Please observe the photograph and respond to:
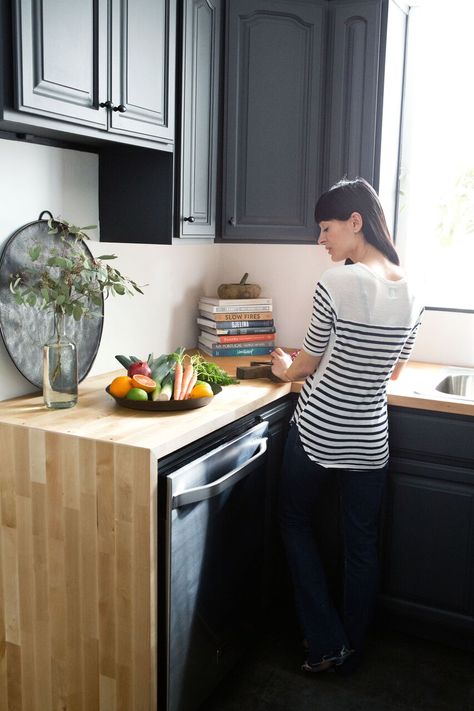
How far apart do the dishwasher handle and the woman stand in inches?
5.5

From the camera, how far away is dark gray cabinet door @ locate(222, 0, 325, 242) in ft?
9.20

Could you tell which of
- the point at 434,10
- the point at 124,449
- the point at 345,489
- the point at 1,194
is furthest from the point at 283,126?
the point at 124,449

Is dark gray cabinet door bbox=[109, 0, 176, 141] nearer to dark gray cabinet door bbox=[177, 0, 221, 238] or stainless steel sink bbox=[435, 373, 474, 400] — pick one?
dark gray cabinet door bbox=[177, 0, 221, 238]

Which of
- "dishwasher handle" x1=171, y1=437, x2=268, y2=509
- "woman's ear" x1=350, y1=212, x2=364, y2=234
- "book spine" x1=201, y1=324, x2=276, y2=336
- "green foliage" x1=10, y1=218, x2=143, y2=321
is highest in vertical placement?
"woman's ear" x1=350, y1=212, x2=364, y2=234

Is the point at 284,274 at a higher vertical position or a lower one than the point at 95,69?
lower

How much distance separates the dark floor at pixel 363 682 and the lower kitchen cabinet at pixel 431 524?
0.38 feet

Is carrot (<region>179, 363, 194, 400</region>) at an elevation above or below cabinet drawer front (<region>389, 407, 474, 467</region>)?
above

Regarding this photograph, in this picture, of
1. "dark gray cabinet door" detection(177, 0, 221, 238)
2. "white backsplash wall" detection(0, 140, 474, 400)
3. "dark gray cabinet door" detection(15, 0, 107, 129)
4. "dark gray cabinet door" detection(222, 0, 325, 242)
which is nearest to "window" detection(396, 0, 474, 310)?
"white backsplash wall" detection(0, 140, 474, 400)

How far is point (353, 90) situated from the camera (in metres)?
2.87

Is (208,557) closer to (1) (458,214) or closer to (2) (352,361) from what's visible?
(2) (352,361)

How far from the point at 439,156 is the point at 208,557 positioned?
6.29 feet

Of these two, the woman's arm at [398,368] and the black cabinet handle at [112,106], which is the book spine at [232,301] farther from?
the black cabinet handle at [112,106]

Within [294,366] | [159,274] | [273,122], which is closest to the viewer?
[294,366]

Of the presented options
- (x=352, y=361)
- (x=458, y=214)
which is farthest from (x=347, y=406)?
(x=458, y=214)
